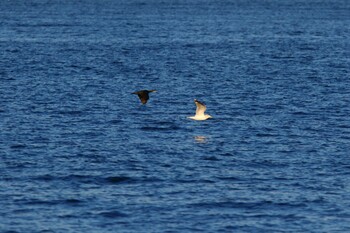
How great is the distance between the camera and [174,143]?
182 feet

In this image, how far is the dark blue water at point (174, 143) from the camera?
40906mm

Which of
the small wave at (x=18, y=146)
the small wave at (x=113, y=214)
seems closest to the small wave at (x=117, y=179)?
the small wave at (x=113, y=214)

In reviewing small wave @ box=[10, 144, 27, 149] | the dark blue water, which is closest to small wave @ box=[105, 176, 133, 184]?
the dark blue water

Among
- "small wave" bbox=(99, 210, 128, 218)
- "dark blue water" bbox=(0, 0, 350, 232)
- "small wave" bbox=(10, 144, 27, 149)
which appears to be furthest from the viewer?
"small wave" bbox=(10, 144, 27, 149)

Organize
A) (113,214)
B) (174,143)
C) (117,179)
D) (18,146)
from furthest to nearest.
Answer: (174,143) → (18,146) → (117,179) → (113,214)

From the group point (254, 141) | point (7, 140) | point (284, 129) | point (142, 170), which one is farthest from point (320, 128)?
point (7, 140)

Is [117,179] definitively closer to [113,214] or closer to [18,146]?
[113,214]

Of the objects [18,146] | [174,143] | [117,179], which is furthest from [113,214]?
[174,143]

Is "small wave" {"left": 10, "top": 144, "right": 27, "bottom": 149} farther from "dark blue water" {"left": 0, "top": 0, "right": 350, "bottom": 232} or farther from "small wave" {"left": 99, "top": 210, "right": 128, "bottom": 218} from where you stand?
"small wave" {"left": 99, "top": 210, "right": 128, "bottom": 218}

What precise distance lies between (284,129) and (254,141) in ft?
15.6

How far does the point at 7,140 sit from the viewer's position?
55.2 m

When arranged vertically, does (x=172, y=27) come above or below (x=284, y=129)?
above

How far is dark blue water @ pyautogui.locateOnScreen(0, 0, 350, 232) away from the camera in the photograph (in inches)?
1610

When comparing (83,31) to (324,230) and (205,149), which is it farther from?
(324,230)
